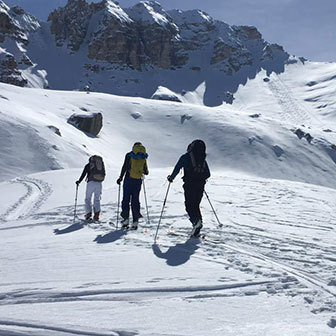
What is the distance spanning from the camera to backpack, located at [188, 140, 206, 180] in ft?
23.2

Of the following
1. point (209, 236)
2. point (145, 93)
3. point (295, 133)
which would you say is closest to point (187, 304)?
point (209, 236)

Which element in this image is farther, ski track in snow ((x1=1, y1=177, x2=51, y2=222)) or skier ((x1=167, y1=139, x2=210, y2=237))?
ski track in snow ((x1=1, y1=177, x2=51, y2=222))

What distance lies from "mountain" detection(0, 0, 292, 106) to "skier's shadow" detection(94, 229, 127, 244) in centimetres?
11692

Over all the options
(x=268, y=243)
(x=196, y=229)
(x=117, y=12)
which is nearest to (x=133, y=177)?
(x=196, y=229)

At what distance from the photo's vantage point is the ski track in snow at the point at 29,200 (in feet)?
36.2

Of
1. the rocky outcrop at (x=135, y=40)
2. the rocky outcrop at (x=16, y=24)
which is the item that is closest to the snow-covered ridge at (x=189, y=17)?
the rocky outcrop at (x=135, y=40)

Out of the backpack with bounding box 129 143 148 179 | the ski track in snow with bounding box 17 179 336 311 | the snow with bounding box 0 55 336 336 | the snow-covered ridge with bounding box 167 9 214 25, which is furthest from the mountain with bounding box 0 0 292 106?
the backpack with bounding box 129 143 148 179

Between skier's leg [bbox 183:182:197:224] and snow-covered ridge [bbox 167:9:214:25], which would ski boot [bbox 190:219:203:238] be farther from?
snow-covered ridge [bbox 167:9:214:25]

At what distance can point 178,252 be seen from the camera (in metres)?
5.89

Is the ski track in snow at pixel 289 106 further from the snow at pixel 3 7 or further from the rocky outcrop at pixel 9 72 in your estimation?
the snow at pixel 3 7

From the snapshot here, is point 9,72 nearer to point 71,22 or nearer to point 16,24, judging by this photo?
point 16,24

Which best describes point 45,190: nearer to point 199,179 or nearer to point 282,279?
point 199,179

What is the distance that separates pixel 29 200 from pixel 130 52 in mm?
145782

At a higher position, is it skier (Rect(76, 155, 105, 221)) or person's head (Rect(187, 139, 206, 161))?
person's head (Rect(187, 139, 206, 161))
